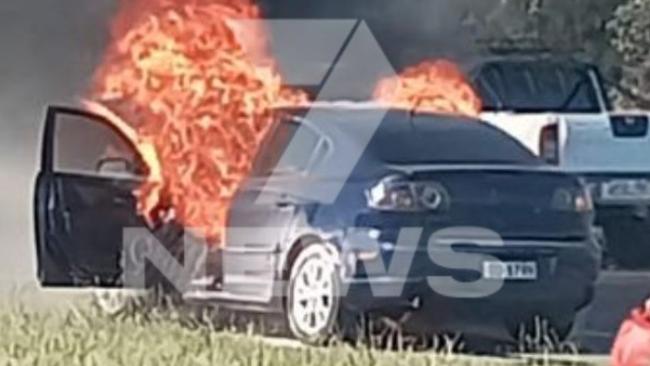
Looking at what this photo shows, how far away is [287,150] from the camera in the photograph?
1321 centimetres

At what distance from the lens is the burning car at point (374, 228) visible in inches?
484

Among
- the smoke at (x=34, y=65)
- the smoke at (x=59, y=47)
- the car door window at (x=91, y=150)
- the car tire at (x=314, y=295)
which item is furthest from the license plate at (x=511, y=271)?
the smoke at (x=34, y=65)

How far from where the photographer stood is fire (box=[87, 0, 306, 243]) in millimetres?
13602

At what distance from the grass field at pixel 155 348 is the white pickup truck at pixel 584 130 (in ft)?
14.2

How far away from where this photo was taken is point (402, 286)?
12219mm

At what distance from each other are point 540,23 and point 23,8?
7995 mm

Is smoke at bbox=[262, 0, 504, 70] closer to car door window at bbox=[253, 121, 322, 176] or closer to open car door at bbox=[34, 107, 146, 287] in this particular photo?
open car door at bbox=[34, 107, 146, 287]

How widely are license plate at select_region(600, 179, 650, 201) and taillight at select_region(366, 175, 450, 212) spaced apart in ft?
15.9

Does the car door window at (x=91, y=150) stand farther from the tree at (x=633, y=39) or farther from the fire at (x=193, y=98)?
the tree at (x=633, y=39)

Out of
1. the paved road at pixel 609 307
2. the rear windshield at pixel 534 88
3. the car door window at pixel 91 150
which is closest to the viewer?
the paved road at pixel 609 307

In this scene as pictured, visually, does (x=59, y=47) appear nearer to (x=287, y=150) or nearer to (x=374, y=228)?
(x=287, y=150)

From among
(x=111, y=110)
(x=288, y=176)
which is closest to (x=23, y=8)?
(x=111, y=110)

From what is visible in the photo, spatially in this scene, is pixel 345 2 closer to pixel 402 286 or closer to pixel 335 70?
pixel 335 70

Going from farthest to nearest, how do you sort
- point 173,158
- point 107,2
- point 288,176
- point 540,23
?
point 540,23
point 107,2
point 173,158
point 288,176
